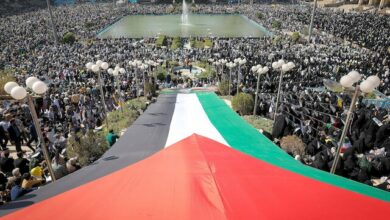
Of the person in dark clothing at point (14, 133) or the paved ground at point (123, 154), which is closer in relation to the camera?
the paved ground at point (123, 154)

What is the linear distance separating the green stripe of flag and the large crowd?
47.7 inches

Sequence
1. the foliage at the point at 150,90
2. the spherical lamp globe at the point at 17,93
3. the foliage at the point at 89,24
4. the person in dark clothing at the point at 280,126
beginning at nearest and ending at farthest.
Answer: the spherical lamp globe at the point at 17,93
the person in dark clothing at the point at 280,126
the foliage at the point at 150,90
the foliage at the point at 89,24

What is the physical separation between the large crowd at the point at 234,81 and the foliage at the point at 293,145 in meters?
0.21

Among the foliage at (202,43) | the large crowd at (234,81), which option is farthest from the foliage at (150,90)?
the foliage at (202,43)

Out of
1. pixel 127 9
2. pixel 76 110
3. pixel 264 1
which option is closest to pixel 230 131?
pixel 76 110

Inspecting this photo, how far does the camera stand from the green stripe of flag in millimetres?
4379

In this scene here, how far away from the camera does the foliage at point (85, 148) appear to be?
6664 mm

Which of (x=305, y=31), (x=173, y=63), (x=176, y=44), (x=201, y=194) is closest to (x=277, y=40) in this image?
(x=305, y=31)

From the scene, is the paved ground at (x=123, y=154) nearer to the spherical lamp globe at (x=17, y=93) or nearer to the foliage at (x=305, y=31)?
the spherical lamp globe at (x=17, y=93)

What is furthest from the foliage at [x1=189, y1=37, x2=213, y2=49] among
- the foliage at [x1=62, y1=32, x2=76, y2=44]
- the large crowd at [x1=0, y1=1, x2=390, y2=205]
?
the foliage at [x1=62, y1=32, x2=76, y2=44]

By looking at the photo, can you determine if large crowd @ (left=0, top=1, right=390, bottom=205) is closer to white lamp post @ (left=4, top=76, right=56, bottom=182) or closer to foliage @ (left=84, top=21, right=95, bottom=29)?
foliage @ (left=84, top=21, right=95, bottom=29)

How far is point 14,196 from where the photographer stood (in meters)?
4.70

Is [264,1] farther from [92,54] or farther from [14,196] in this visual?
[14,196]

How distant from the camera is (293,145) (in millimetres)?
7215
